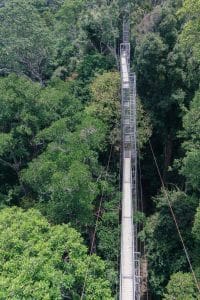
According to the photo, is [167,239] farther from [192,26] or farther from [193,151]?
[192,26]

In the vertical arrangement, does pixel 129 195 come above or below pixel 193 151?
below

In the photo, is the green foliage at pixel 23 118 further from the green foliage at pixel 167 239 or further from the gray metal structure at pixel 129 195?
the green foliage at pixel 167 239

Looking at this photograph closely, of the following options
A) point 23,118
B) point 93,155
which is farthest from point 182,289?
point 23,118

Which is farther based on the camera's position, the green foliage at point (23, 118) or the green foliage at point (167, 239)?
the green foliage at point (23, 118)

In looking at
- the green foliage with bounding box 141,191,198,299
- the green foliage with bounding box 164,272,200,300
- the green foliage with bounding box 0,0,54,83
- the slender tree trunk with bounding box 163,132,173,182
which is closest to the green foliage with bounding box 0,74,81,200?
the slender tree trunk with bounding box 163,132,173,182

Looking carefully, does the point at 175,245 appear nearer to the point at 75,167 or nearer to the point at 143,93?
the point at 75,167

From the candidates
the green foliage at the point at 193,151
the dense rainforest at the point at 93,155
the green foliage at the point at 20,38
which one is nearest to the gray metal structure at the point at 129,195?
the dense rainforest at the point at 93,155
